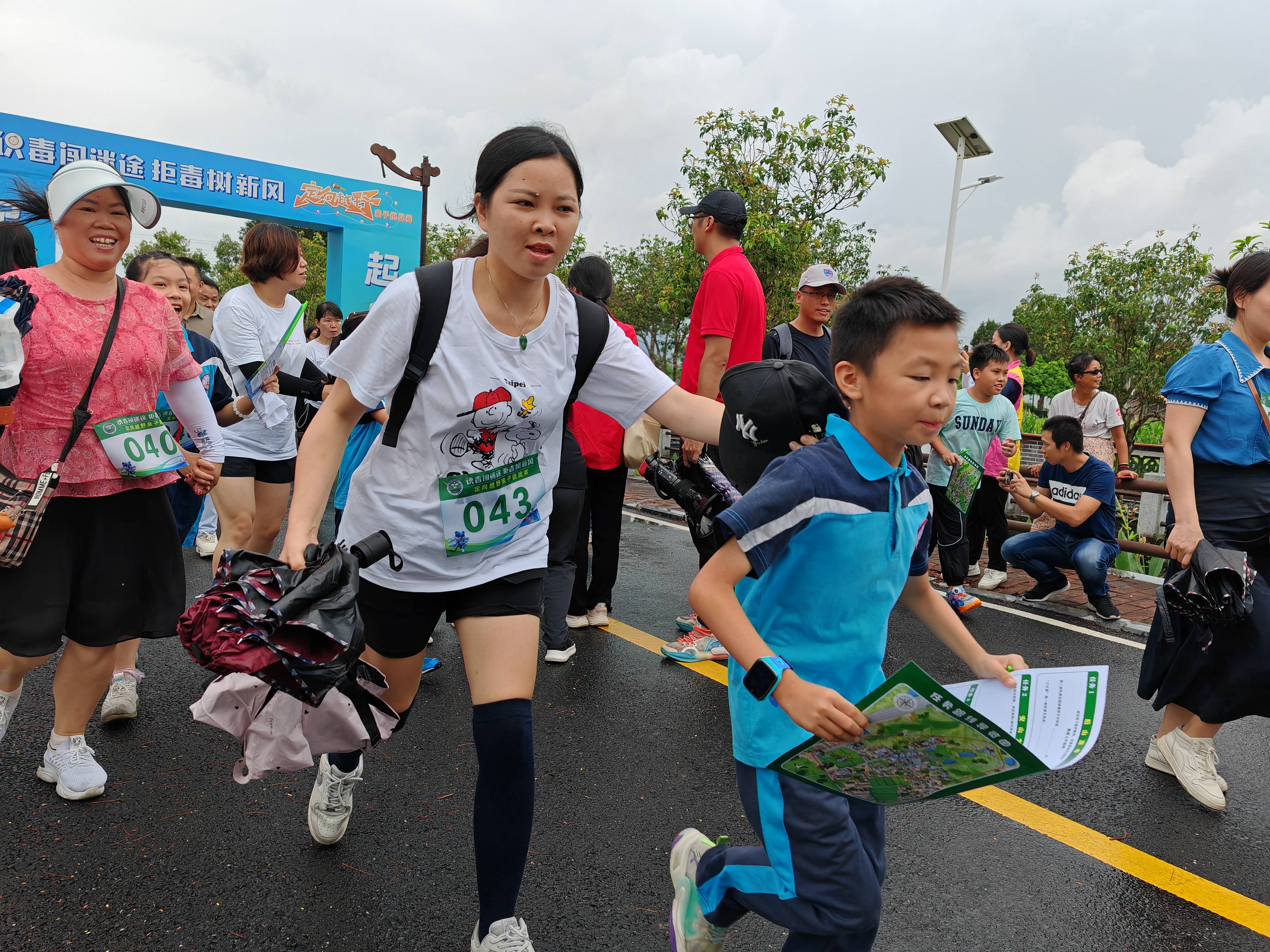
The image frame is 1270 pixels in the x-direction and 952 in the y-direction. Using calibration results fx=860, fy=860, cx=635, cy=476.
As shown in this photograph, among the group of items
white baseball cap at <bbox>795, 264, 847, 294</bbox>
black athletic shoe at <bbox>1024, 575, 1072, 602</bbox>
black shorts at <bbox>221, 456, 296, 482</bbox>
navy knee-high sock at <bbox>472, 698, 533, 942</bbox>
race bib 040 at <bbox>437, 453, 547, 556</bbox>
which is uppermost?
white baseball cap at <bbox>795, 264, 847, 294</bbox>

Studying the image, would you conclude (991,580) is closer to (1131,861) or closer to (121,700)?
(1131,861)

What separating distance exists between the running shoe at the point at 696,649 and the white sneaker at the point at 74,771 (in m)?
2.63

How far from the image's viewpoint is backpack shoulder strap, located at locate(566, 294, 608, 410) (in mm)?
2363

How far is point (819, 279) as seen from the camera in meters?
4.69

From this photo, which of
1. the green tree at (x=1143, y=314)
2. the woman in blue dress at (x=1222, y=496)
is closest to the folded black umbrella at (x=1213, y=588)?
the woman in blue dress at (x=1222, y=496)

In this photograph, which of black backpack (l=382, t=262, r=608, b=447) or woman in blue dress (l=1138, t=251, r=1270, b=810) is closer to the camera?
black backpack (l=382, t=262, r=608, b=447)

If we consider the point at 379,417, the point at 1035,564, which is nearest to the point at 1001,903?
the point at 379,417

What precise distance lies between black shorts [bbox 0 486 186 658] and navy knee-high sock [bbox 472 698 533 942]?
1.52 m

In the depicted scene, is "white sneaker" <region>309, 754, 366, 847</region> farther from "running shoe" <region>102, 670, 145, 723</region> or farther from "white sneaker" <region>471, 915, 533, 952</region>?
"running shoe" <region>102, 670, 145, 723</region>

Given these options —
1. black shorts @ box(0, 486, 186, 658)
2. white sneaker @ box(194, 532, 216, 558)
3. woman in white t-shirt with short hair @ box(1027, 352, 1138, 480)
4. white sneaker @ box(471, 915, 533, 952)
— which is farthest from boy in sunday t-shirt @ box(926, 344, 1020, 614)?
white sneaker @ box(194, 532, 216, 558)

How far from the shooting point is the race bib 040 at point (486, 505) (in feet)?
7.13

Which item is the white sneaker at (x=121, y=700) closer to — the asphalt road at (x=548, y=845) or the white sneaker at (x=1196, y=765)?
the asphalt road at (x=548, y=845)

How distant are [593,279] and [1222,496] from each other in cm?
289

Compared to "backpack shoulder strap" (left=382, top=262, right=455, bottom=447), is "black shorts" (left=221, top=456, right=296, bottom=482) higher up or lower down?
lower down
